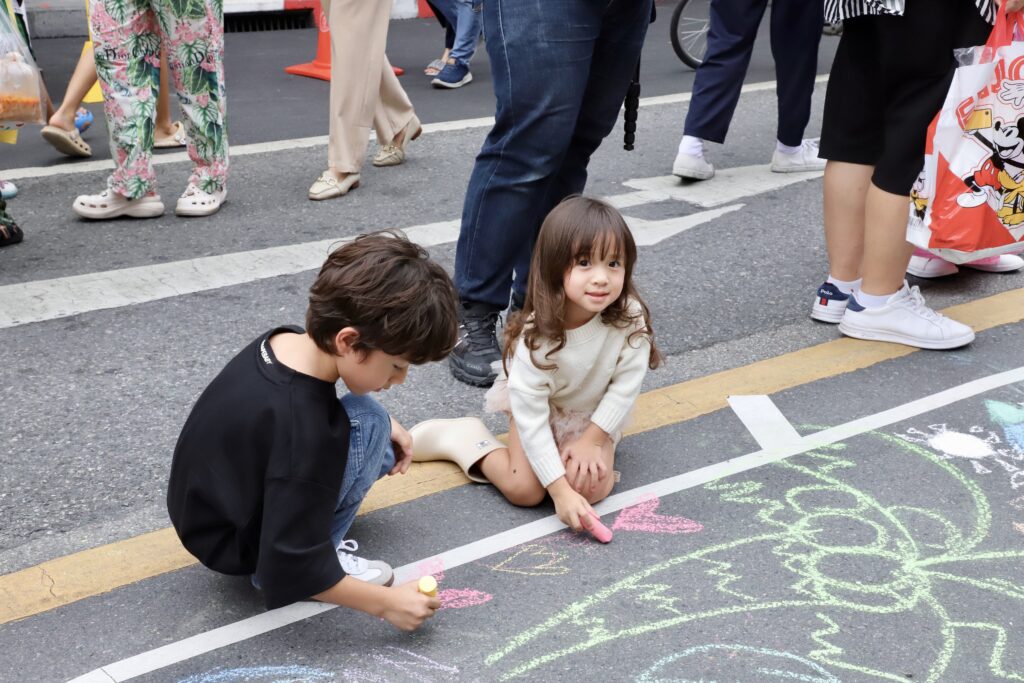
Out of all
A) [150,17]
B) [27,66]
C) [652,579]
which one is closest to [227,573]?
[652,579]

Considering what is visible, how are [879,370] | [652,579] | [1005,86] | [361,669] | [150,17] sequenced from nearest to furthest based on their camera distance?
[361,669] < [652,579] < [1005,86] < [879,370] < [150,17]

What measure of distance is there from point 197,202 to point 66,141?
1069mm

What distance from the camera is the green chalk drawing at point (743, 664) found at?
2135 millimetres

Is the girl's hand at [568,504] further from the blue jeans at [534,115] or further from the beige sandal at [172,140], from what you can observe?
the beige sandal at [172,140]

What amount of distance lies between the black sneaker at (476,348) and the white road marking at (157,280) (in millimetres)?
746

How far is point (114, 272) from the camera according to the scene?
13.7ft

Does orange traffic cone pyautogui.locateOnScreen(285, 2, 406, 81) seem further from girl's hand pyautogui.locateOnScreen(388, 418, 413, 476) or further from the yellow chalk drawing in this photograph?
the yellow chalk drawing

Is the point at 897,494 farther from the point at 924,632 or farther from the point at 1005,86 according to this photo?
the point at 1005,86

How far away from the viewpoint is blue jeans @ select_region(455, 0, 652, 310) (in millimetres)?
3100

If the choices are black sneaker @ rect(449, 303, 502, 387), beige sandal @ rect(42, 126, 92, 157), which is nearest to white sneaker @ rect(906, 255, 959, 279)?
black sneaker @ rect(449, 303, 502, 387)

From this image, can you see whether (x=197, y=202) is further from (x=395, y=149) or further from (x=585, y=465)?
(x=585, y=465)

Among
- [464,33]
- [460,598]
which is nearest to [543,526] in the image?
[460,598]

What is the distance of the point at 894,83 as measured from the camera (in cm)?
351

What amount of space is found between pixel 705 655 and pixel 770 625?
0.56 ft
